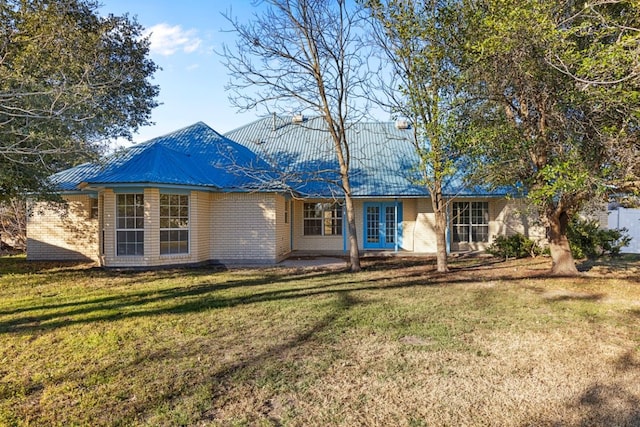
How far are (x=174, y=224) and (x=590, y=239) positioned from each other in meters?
15.0

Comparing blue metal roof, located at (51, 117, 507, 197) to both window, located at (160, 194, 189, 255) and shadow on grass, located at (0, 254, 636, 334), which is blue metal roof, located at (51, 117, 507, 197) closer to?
window, located at (160, 194, 189, 255)

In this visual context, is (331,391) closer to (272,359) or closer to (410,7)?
(272,359)

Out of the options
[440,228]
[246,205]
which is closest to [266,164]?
[246,205]

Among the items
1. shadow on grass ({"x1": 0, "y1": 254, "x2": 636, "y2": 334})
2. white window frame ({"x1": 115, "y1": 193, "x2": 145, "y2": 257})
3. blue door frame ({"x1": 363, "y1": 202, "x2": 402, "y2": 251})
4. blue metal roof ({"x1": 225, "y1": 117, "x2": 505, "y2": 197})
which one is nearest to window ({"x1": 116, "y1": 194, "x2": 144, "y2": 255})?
white window frame ({"x1": 115, "y1": 193, "x2": 145, "y2": 257})

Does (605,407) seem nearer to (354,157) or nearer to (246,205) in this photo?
(246,205)

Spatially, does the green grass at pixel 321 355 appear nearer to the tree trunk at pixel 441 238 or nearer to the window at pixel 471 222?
the tree trunk at pixel 441 238

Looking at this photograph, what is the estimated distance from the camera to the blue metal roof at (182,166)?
41.3 ft

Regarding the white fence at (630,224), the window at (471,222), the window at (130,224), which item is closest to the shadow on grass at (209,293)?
the window at (130,224)

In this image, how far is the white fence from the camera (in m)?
18.8

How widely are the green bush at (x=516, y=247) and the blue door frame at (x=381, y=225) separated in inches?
158

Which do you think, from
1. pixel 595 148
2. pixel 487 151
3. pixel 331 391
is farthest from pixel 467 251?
pixel 331 391

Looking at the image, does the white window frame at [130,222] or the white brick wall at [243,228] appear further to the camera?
the white brick wall at [243,228]

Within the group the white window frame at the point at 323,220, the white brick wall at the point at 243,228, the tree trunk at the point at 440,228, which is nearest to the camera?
the tree trunk at the point at 440,228

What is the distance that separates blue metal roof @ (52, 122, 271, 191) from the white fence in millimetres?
15777
